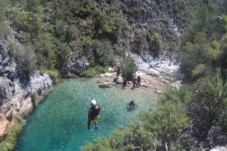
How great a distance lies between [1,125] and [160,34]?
37.9 m

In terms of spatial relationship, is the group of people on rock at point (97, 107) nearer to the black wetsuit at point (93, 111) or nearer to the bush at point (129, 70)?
the black wetsuit at point (93, 111)

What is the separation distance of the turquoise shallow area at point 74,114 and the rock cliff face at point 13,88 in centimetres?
126

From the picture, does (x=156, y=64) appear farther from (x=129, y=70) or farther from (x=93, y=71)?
(x=93, y=71)

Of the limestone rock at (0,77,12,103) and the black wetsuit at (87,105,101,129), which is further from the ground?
the black wetsuit at (87,105,101,129)

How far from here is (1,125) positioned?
25922 millimetres

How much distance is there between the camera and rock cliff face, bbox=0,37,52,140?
1077 inches

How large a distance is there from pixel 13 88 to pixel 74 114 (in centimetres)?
559

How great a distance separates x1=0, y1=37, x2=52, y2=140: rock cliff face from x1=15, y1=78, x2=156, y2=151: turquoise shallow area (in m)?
1.26

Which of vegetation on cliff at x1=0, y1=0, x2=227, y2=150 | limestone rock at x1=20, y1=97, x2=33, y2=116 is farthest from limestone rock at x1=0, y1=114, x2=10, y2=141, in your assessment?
vegetation on cliff at x1=0, y1=0, x2=227, y2=150

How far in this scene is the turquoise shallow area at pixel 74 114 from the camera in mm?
26125

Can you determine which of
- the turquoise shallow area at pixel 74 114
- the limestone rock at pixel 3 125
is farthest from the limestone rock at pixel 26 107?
the limestone rock at pixel 3 125

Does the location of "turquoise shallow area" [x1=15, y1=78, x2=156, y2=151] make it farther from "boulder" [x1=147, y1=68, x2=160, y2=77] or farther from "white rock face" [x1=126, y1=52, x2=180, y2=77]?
"white rock face" [x1=126, y1=52, x2=180, y2=77]

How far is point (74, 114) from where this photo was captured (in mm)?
30844

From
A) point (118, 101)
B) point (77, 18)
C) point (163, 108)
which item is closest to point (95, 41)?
point (77, 18)
